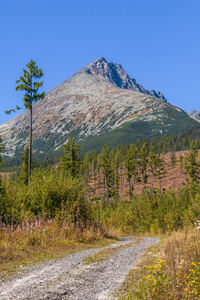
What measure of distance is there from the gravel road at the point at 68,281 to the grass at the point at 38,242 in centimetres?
84

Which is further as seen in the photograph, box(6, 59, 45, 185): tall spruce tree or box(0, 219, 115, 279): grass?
box(6, 59, 45, 185): tall spruce tree

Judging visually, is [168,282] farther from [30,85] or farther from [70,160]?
[70,160]

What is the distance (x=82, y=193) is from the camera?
1509 centimetres

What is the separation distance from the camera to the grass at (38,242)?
311 inches

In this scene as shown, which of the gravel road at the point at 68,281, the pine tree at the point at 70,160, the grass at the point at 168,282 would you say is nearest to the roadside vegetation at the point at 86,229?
the grass at the point at 168,282

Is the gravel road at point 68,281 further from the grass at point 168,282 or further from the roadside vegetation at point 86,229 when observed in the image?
the roadside vegetation at point 86,229

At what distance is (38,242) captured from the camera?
10352mm

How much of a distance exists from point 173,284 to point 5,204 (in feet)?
33.5

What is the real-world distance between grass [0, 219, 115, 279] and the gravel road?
0.84 metres

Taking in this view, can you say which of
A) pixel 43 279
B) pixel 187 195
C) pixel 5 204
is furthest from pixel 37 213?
pixel 187 195

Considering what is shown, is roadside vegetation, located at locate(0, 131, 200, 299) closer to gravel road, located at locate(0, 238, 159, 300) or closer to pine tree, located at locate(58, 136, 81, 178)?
gravel road, located at locate(0, 238, 159, 300)

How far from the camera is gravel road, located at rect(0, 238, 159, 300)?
4931mm

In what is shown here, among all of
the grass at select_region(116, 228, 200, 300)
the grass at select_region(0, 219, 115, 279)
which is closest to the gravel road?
the grass at select_region(116, 228, 200, 300)

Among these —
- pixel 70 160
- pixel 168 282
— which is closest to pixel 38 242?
pixel 168 282
